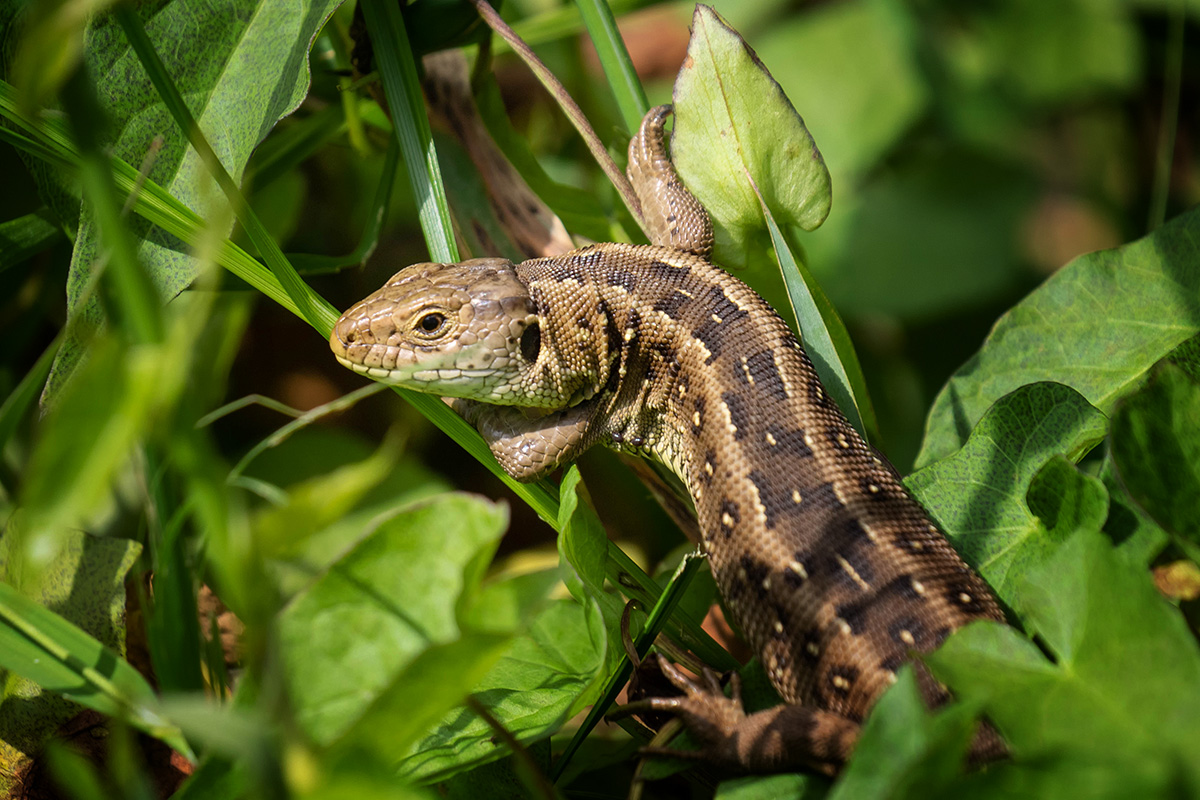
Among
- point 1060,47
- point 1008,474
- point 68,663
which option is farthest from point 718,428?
point 1060,47

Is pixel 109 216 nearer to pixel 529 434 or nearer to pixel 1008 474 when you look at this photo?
pixel 529 434

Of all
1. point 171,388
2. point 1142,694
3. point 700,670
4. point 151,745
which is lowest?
point 700,670

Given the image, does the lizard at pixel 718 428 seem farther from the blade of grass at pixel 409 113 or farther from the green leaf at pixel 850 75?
the green leaf at pixel 850 75

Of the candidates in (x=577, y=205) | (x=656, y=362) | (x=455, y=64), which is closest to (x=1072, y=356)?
(x=656, y=362)

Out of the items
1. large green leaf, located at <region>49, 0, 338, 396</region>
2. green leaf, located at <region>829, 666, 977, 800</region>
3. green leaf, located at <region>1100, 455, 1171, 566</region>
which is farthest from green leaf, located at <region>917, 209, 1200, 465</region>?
large green leaf, located at <region>49, 0, 338, 396</region>

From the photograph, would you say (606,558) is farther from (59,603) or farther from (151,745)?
(59,603)

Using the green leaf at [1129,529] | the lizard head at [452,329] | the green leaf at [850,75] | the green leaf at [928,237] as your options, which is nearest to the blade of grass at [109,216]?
the lizard head at [452,329]
